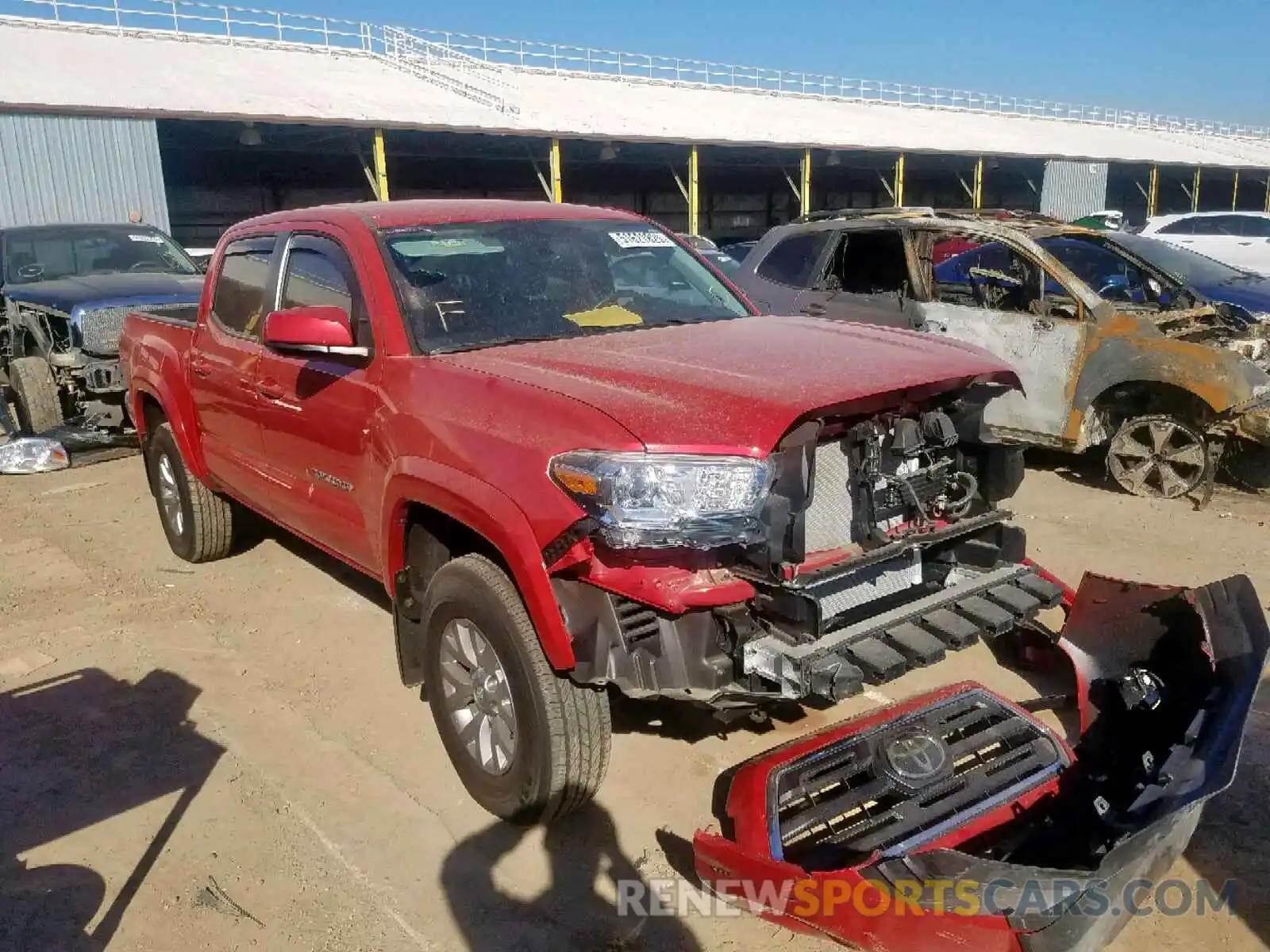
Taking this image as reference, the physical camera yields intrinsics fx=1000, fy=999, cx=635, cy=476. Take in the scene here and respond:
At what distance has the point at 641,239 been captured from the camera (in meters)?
4.41

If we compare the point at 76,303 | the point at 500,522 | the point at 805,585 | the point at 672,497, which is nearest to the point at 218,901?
the point at 500,522

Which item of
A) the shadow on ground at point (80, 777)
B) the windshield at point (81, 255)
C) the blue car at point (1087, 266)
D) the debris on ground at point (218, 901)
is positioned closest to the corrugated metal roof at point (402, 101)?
the windshield at point (81, 255)

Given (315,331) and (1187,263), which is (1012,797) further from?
(1187,263)

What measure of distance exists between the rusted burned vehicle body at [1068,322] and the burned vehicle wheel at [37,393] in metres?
5.99

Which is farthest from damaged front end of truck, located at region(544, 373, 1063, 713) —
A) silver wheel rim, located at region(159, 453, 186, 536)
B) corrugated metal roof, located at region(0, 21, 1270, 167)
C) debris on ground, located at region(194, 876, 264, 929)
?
corrugated metal roof, located at region(0, 21, 1270, 167)

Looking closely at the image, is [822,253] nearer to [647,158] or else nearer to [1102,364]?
[1102,364]

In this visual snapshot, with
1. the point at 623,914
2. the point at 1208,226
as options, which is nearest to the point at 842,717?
the point at 623,914

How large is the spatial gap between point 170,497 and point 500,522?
13.2ft

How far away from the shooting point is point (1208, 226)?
17078 mm

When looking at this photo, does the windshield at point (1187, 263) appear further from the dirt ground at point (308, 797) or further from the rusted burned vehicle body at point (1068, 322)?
the dirt ground at point (308, 797)

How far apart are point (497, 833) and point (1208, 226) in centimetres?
1803

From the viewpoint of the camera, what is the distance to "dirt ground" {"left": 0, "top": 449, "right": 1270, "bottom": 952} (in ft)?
9.39

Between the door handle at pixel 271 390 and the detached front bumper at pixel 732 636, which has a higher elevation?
the door handle at pixel 271 390

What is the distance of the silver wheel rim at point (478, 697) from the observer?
317cm
